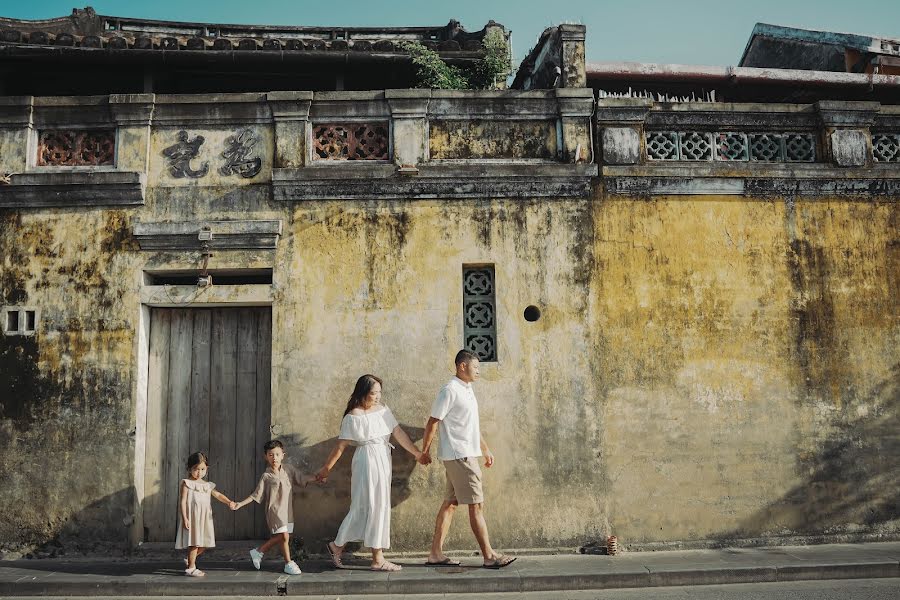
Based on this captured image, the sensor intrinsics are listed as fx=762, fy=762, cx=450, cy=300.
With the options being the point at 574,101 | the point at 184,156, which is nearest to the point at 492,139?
the point at 574,101

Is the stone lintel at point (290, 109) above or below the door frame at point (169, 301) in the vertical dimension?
above

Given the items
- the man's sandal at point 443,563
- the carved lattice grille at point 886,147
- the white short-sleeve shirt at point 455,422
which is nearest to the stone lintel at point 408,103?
the white short-sleeve shirt at point 455,422

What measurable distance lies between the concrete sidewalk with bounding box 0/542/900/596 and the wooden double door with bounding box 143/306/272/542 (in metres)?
0.67

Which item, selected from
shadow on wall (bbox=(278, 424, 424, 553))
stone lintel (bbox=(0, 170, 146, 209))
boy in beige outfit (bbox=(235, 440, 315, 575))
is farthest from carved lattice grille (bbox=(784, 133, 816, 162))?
stone lintel (bbox=(0, 170, 146, 209))

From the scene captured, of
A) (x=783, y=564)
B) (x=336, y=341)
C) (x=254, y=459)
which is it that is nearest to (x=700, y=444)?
(x=783, y=564)

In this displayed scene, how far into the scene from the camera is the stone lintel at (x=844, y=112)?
311 inches

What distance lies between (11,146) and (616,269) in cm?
617

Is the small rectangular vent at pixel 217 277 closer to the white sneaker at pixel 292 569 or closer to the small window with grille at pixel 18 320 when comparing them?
the small window with grille at pixel 18 320

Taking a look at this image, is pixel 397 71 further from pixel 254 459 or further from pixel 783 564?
pixel 783 564

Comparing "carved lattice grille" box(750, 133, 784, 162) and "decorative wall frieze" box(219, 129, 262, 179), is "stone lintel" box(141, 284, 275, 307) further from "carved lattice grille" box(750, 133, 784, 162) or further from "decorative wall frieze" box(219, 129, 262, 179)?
"carved lattice grille" box(750, 133, 784, 162)

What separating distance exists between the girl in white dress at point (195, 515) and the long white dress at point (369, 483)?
1037mm

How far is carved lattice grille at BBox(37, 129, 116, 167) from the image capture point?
7688mm

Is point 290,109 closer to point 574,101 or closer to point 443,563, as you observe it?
point 574,101

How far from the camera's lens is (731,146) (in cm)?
790
